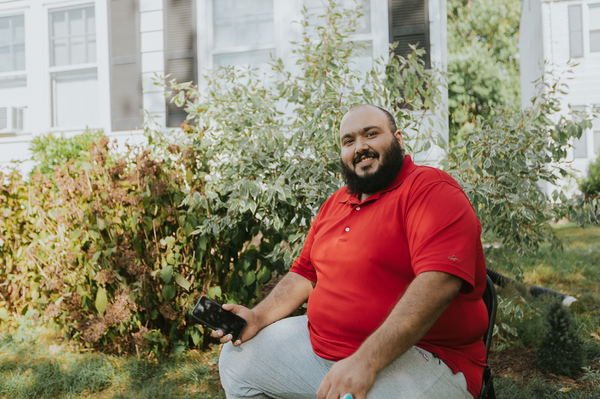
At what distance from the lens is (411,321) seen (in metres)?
1.42

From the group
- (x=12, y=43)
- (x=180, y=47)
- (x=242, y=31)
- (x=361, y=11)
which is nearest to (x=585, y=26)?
(x=361, y=11)

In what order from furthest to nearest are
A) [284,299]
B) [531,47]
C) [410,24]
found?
1. [531,47]
2. [410,24]
3. [284,299]

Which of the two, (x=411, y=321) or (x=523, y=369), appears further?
(x=523, y=369)

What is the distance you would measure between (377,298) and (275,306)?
21.4 inches

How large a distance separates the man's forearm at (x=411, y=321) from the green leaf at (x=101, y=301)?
2049 mm

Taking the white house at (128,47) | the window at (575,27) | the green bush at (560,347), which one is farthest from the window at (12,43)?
the window at (575,27)

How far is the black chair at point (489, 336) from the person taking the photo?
1.67 meters

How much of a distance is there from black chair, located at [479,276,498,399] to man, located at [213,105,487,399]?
67mm

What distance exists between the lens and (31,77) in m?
7.18

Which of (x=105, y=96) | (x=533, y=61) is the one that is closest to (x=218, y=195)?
(x=105, y=96)

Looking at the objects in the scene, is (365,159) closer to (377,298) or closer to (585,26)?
(377,298)

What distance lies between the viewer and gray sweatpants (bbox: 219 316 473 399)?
4.84 feet

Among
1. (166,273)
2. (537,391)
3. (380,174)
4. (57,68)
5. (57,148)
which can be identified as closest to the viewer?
(380,174)

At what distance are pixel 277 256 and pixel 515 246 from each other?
141 cm
